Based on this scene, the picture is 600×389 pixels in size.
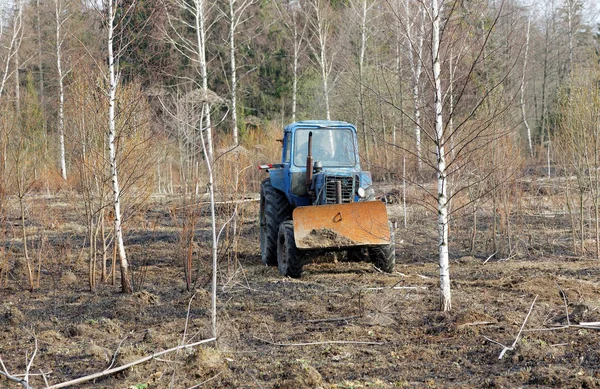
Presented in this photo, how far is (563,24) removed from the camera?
125 feet

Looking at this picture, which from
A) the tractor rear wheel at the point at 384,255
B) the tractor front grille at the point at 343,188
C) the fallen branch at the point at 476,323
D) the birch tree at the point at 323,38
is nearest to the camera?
the fallen branch at the point at 476,323

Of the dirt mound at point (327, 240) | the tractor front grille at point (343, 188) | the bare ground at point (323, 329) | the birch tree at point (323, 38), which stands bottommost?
the bare ground at point (323, 329)

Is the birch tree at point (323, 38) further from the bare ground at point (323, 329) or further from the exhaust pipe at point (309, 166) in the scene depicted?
the bare ground at point (323, 329)

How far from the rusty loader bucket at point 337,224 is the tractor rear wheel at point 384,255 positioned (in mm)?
334

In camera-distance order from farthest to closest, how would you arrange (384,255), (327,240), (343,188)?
1. (343,188)
2. (384,255)
3. (327,240)

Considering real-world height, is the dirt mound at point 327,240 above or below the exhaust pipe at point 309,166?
below

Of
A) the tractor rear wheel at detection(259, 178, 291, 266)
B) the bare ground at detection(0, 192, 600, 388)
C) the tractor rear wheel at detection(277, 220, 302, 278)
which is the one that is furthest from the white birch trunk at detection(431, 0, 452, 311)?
the tractor rear wheel at detection(259, 178, 291, 266)

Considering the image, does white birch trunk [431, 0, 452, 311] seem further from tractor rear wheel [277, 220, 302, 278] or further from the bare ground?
tractor rear wheel [277, 220, 302, 278]

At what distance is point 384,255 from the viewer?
31.5 ft

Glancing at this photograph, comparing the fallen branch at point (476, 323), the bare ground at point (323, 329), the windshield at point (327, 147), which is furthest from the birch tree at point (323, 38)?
the fallen branch at point (476, 323)

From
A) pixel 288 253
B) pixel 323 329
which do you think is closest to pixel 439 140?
pixel 323 329

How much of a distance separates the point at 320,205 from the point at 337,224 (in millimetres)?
335

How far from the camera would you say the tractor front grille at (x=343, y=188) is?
32.1 ft

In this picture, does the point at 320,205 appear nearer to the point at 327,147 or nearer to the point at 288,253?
the point at 288,253
